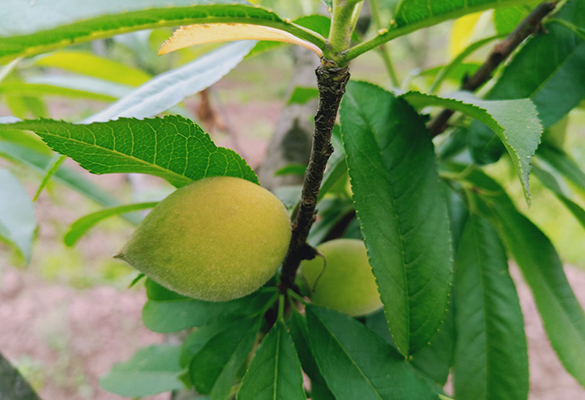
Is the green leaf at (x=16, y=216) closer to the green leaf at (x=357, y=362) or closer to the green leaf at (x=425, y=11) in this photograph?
the green leaf at (x=357, y=362)

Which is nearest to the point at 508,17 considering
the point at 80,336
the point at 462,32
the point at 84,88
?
the point at 462,32

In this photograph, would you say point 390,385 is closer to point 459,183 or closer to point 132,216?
point 459,183

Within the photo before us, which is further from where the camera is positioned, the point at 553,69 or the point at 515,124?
the point at 553,69

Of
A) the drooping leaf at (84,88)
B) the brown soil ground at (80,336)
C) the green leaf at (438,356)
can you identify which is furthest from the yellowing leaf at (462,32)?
the brown soil ground at (80,336)

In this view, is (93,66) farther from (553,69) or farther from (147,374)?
(553,69)

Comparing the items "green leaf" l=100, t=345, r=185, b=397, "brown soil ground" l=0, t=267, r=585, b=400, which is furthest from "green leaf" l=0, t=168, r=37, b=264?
"brown soil ground" l=0, t=267, r=585, b=400

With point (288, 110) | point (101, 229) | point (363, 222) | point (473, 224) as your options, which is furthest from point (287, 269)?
point (101, 229)
